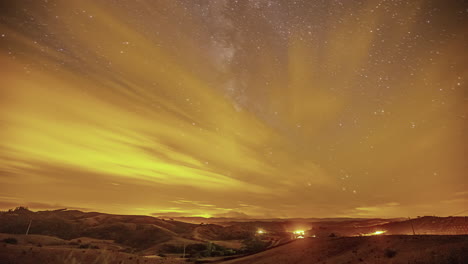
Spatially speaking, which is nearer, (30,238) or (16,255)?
(16,255)

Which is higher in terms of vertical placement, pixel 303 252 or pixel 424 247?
pixel 424 247

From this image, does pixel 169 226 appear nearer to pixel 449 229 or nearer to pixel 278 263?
pixel 278 263

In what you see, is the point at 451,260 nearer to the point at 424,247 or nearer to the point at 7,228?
the point at 424,247

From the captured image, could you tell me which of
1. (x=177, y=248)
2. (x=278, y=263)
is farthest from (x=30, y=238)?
(x=278, y=263)

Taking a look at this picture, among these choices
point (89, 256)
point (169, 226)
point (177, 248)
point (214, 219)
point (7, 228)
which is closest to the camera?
point (89, 256)

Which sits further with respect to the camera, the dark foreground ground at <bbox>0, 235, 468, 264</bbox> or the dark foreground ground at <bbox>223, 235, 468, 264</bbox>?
the dark foreground ground at <bbox>0, 235, 468, 264</bbox>

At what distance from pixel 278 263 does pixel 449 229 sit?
2350cm

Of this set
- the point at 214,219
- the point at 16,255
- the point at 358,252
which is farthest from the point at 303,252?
the point at 214,219

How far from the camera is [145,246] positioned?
4947 cm

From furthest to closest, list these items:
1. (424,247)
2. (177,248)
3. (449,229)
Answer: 1. (177,248)
2. (449,229)
3. (424,247)

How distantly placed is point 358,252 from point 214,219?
139777 millimetres

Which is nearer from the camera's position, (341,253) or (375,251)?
(375,251)

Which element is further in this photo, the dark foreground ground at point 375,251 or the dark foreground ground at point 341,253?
the dark foreground ground at point 341,253

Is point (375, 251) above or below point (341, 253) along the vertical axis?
above
